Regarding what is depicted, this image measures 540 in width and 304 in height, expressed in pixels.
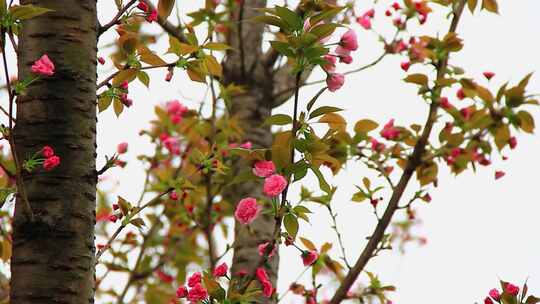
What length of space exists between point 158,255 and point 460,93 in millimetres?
2073

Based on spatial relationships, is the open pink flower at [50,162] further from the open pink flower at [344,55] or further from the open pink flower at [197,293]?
the open pink flower at [344,55]

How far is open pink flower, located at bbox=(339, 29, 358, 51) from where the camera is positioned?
1.91 m

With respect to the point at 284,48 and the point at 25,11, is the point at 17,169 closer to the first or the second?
the point at 25,11

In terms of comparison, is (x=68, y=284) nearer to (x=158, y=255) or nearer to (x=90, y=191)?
(x=90, y=191)

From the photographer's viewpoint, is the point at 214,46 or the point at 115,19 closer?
the point at 115,19

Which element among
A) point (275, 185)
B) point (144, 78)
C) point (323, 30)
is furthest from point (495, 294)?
Result: point (144, 78)

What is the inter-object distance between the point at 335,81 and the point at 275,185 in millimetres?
341

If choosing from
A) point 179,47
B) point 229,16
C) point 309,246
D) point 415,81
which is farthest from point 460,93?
point 179,47

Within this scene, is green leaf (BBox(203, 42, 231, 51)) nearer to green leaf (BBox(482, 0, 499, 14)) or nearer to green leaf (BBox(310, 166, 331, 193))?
green leaf (BBox(310, 166, 331, 193))

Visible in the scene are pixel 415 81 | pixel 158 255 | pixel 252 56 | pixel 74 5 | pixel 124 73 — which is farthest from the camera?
pixel 158 255

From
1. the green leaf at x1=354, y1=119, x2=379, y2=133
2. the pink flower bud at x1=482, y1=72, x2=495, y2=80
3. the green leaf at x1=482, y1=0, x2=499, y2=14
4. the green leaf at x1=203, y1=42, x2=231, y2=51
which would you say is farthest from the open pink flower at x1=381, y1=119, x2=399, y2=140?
the green leaf at x1=203, y1=42, x2=231, y2=51

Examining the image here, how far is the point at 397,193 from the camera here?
2.87 metres

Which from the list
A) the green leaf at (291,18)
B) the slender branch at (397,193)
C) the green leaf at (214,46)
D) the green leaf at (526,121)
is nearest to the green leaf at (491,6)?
the slender branch at (397,193)

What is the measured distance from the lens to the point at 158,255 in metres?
4.47
